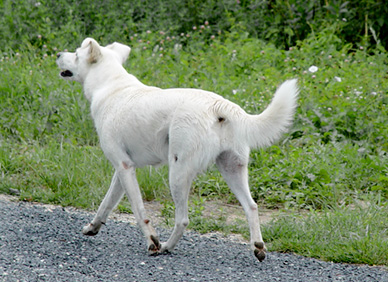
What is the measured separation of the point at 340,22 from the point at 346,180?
4099 millimetres

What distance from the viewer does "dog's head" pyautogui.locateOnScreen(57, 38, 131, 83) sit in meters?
5.00

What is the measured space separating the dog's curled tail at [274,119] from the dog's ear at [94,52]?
4.92 ft

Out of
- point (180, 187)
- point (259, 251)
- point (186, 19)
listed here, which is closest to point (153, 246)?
point (180, 187)

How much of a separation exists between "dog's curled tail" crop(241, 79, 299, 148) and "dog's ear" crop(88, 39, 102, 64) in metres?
1.50

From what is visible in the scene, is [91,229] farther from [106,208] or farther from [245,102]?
[245,102]

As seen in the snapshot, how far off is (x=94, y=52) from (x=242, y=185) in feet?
5.40

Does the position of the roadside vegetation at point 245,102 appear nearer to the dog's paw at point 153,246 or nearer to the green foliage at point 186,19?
the green foliage at point 186,19

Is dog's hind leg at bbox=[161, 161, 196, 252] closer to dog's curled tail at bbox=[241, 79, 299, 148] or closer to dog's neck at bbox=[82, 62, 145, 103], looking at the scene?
dog's curled tail at bbox=[241, 79, 299, 148]

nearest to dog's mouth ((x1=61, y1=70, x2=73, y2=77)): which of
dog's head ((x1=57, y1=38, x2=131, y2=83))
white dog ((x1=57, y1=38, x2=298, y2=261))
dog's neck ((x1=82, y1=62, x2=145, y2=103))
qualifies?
dog's head ((x1=57, y1=38, x2=131, y2=83))

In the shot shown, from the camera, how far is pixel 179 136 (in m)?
4.15

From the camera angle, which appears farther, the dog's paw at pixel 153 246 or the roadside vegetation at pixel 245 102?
the roadside vegetation at pixel 245 102

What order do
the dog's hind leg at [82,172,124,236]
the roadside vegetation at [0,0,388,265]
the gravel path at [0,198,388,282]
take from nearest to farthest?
the gravel path at [0,198,388,282]
the dog's hind leg at [82,172,124,236]
the roadside vegetation at [0,0,388,265]

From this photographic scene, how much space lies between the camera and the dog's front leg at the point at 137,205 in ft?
14.3

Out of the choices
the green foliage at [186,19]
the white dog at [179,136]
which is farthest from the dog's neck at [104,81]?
the green foliage at [186,19]
